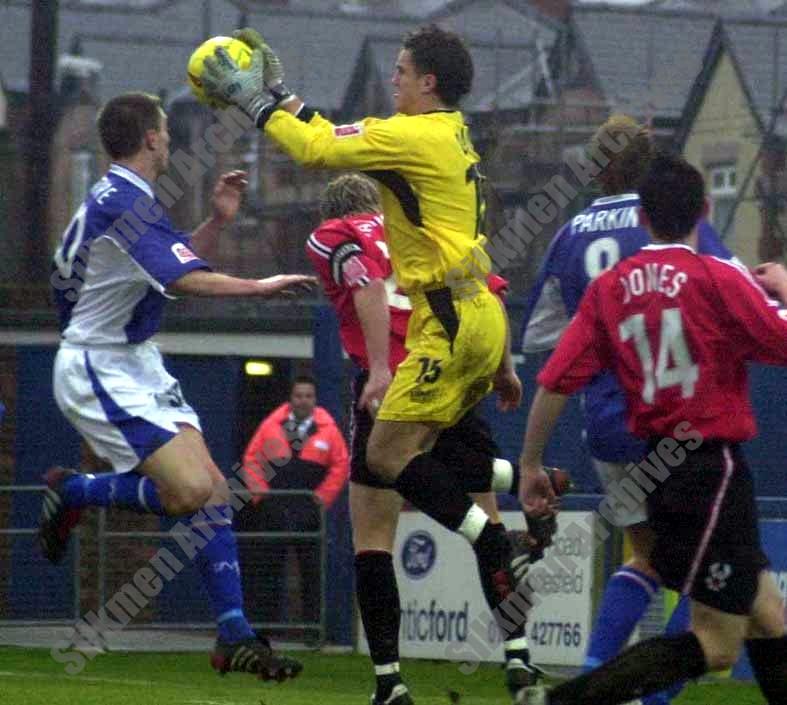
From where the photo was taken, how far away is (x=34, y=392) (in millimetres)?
14812

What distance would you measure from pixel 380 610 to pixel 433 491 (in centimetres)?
50

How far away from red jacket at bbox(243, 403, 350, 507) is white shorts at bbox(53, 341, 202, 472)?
5466mm

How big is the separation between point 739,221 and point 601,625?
14968mm

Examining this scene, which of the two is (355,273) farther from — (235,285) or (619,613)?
(619,613)

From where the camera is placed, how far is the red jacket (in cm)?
1332

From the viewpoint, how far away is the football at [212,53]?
6918mm

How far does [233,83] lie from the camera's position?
6910mm

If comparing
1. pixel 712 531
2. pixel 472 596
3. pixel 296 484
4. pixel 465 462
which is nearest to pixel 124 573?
pixel 296 484

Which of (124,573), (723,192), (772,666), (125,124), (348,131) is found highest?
(348,131)

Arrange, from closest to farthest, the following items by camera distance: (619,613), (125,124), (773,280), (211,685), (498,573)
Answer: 1. (773,280)
2. (619,613)
3. (498,573)
4. (125,124)
5. (211,685)

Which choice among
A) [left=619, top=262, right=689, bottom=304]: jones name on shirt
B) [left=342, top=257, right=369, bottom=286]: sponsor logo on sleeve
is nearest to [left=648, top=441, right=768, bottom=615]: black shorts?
[left=619, top=262, right=689, bottom=304]: jones name on shirt

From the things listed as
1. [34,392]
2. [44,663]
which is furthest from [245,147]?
[44,663]

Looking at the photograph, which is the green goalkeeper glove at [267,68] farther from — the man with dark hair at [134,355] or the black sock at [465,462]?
the black sock at [465,462]

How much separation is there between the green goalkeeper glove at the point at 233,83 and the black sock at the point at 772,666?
Answer: 2362 mm
